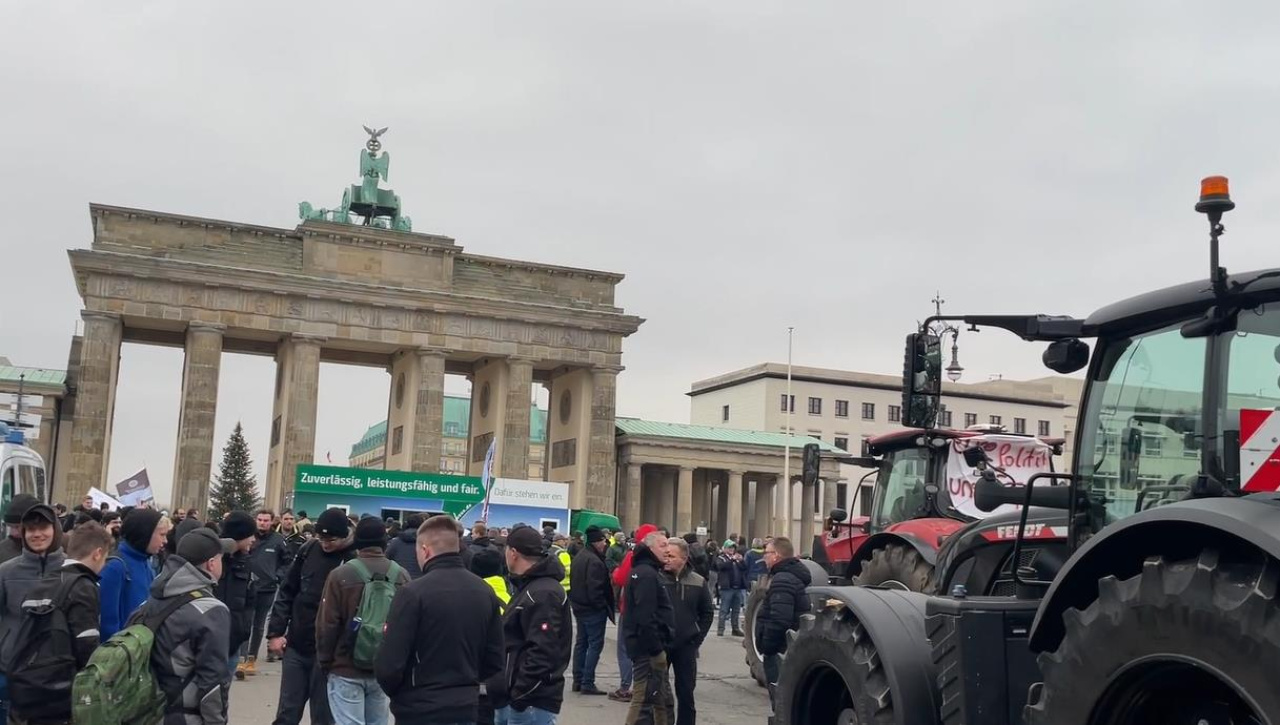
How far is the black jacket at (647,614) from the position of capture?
925 cm

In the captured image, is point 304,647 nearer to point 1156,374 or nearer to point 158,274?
point 1156,374

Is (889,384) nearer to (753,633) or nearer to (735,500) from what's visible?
(735,500)

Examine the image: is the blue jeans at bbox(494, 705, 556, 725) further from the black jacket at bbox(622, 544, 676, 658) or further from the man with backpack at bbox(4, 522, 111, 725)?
the man with backpack at bbox(4, 522, 111, 725)

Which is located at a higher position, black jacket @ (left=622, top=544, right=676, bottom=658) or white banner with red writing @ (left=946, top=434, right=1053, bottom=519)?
white banner with red writing @ (left=946, top=434, right=1053, bottom=519)

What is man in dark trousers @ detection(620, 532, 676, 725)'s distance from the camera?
30.4 ft

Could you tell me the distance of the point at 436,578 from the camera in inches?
239

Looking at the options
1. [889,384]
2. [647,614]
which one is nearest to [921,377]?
[647,614]

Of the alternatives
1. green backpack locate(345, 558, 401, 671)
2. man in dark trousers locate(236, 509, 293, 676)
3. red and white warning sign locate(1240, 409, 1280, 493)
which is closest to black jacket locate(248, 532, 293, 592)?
man in dark trousers locate(236, 509, 293, 676)

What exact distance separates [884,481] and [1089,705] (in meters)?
9.50

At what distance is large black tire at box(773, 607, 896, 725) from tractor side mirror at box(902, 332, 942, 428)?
1.14 meters

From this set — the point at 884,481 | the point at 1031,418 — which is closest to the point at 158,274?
the point at 884,481

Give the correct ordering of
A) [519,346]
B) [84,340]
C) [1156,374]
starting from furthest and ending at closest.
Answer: [519,346]
[84,340]
[1156,374]

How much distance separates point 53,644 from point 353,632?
1.63 meters

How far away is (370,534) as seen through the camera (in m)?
7.35
